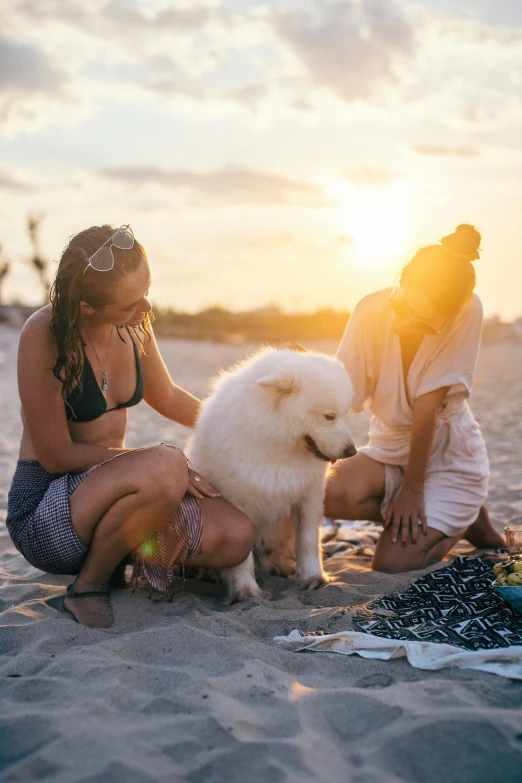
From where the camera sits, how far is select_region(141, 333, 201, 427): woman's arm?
3.17 metres

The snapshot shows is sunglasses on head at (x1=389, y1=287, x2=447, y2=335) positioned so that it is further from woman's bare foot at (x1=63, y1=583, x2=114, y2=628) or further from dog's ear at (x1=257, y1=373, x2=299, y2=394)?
woman's bare foot at (x1=63, y1=583, x2=114, y2=628)

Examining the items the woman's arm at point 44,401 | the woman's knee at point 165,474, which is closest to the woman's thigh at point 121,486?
the woman's knee at point 165,474

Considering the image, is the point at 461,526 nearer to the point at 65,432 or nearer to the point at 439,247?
the point at 439,247

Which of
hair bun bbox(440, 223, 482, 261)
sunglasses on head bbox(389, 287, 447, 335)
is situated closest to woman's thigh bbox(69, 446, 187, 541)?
sunglasses on head bbox(389, 287, 447, 335)

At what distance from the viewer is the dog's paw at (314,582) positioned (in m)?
2.93

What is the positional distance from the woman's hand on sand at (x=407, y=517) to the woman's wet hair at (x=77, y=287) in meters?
1.75

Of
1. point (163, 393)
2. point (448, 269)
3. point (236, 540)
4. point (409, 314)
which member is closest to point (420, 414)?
point (409, 314)

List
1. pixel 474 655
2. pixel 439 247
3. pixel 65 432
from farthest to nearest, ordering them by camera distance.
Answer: pixel 439 247 → pixel 65 432 → pixel 474 655

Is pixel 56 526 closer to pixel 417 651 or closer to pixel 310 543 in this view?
pixel 310 543

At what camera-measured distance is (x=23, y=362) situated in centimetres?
251

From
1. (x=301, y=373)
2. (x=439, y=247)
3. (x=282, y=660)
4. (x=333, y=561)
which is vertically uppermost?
(x=439, y=247)

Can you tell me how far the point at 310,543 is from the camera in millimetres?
3002

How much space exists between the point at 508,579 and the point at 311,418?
39.7 inches

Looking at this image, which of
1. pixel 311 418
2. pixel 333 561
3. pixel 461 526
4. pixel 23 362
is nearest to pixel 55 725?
pixel 23 362
